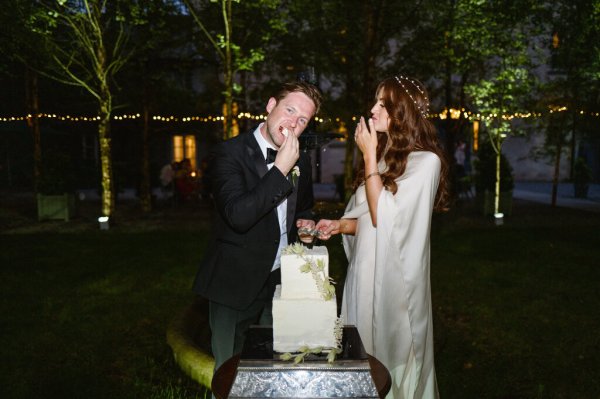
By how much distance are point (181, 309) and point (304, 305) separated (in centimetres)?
455

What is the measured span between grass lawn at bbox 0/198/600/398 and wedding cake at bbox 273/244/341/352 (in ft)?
9.16

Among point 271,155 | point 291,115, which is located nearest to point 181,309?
point 271,155

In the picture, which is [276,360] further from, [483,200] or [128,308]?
Answer: [483,200]

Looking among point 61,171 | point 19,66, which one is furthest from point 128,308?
point 19,66

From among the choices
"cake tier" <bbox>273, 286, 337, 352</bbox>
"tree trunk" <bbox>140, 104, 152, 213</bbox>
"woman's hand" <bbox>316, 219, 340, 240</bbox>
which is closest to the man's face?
"woman's hand" <bbox>316, 219, 340, 240</bbox>

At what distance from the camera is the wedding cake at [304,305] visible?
96.2 inches

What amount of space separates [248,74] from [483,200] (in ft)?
44.3

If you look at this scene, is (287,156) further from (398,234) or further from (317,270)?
(398,234)

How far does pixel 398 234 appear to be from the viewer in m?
3.07

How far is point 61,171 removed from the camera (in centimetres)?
1588

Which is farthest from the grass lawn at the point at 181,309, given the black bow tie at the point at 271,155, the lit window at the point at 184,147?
the lit window at the point at 184,147

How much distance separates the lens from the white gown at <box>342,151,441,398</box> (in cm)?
306

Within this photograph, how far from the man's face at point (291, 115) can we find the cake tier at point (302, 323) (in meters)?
0.96

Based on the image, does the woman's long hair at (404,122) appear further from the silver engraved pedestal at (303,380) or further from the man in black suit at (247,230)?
the silver engraved pedestal at (303,380)
